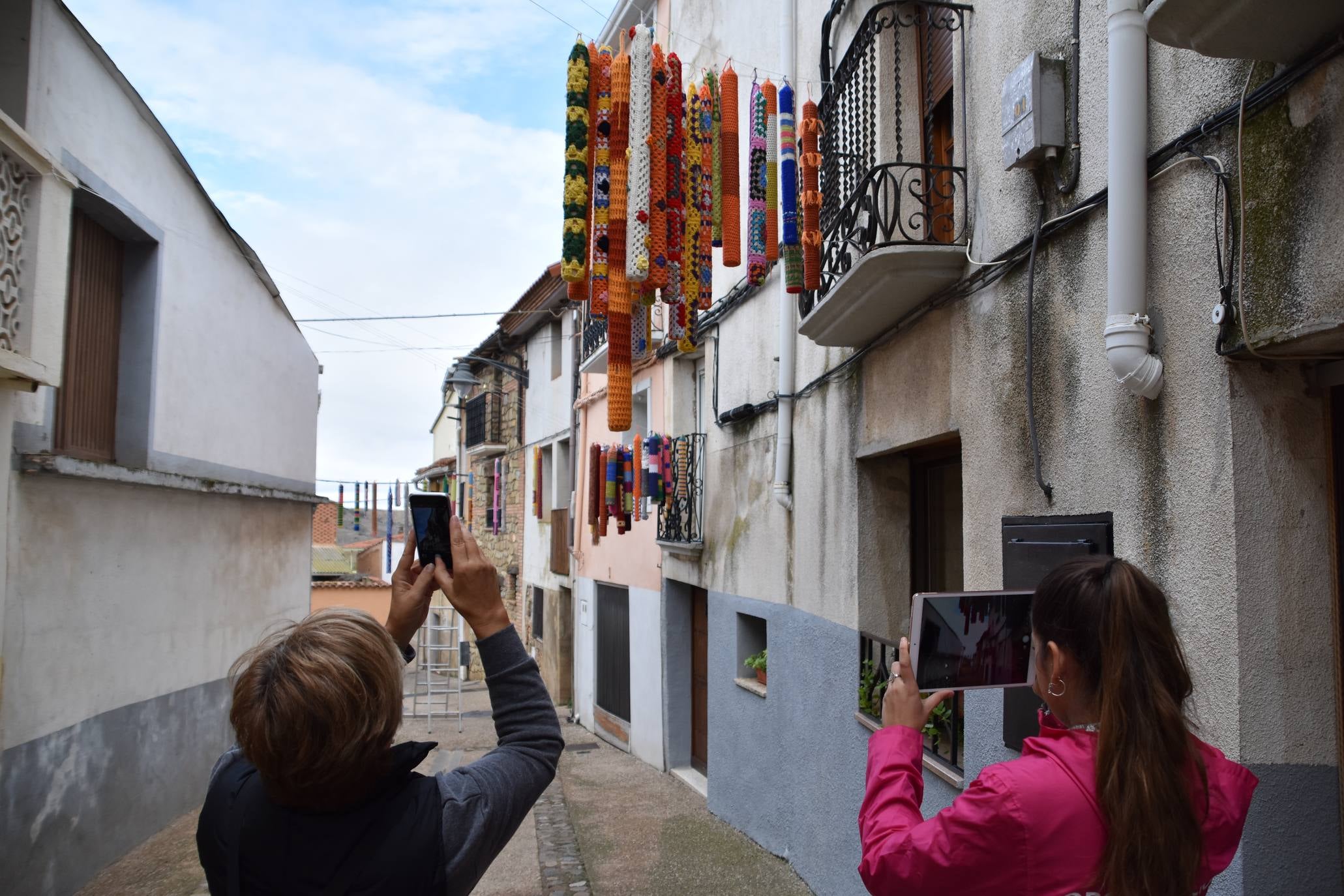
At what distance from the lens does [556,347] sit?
57.7 ft

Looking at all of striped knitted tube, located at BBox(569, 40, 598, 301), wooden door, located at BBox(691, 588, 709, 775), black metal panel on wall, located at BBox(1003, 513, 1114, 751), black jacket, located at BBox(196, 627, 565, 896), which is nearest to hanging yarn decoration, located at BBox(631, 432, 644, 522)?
wooden door, located at BBox(691, 588, 709, 775)

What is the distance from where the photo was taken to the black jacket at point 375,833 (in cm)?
156

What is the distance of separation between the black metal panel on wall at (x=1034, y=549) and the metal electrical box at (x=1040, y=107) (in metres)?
1.30

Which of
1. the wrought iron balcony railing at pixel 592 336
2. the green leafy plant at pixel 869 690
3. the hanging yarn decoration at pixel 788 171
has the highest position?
the wrought iron balcony railing at pixel 592 336

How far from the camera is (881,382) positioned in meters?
5.48

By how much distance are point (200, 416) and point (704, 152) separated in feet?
17.2

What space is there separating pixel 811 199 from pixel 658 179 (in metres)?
0.78

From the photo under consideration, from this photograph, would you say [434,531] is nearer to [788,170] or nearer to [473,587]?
[473,587]

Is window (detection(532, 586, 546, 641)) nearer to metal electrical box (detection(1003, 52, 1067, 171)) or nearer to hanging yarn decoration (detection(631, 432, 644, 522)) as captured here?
hanging yarn decoration (detection(631, 432, 644, 522))

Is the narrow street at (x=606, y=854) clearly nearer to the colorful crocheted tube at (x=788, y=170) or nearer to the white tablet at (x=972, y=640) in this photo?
the colorful crocheted tube at (x=788, y=170)

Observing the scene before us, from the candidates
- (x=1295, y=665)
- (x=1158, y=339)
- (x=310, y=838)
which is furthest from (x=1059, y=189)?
(x=310, y=838)

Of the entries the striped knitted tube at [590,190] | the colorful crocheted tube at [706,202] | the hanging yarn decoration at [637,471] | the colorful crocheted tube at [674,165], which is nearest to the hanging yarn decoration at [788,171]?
the colorful crocheted tube at [706,202]

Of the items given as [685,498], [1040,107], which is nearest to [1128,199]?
[1040,107]

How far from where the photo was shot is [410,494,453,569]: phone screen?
1.92m
